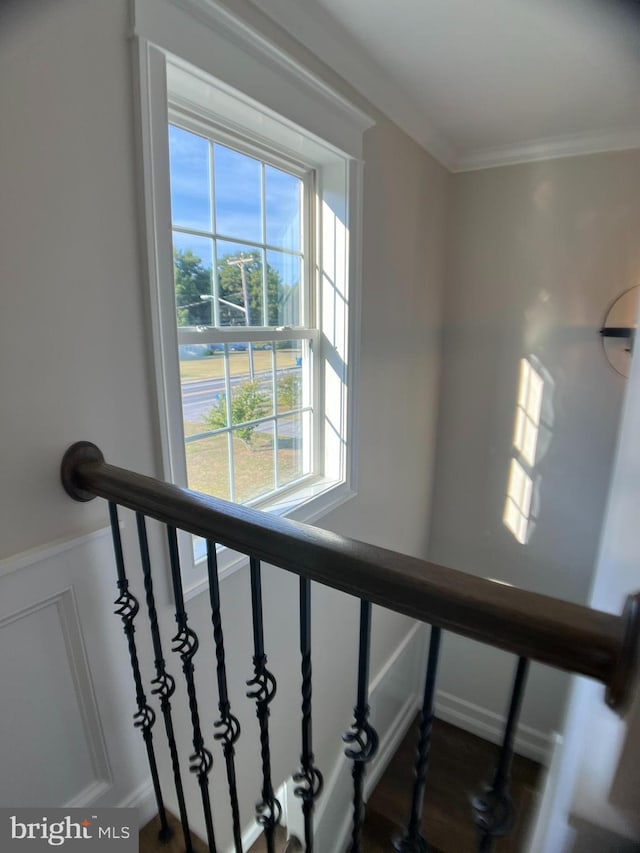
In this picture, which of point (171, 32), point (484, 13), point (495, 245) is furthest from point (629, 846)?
point (495, 245)

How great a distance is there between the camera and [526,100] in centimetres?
203

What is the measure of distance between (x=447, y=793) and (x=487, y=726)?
58 centimetres

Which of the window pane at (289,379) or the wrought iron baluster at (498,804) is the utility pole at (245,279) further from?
the wrought iron baluster at (498,804)

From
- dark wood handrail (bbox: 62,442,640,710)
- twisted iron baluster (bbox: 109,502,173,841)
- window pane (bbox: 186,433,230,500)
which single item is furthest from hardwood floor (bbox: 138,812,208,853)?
dark wood handrail (bbox: 62,442,640,710)

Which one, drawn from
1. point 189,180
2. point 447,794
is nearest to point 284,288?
point 189,180

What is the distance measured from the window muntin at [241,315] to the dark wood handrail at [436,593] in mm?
762

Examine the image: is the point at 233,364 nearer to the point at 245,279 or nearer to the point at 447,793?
the point at 245,279

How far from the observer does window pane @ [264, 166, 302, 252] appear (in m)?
1.67

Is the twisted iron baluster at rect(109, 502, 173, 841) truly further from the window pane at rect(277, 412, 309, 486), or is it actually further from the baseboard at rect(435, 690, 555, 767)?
the baseboard at rect(435, 690, 555, 767)

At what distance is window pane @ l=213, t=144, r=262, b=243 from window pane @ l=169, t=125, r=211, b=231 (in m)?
0.05

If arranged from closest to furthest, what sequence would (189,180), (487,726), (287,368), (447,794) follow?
(189,180) → (287,368) → (447,794) → (487,726)

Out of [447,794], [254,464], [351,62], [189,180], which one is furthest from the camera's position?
[447,794]

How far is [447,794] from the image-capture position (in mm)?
2660

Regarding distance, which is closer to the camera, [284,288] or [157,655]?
[157,655]
